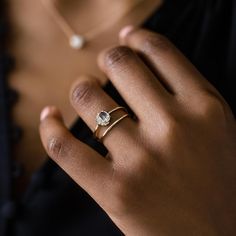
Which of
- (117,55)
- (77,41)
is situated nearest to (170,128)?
(117,55)

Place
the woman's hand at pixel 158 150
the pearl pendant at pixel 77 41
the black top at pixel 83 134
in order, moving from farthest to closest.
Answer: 1. the pearl pendant at pixel 77 41
2. the black top at pixel 83 134
3. the woman's hand at pixel 158 150

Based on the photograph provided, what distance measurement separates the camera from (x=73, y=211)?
2.79 ft

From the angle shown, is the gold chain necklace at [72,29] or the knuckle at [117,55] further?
the gold chain necklace at [72,29]

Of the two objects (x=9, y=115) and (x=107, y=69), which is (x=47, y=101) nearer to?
(x=9, y=115)

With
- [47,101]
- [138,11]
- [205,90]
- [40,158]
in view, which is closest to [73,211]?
[40,158]

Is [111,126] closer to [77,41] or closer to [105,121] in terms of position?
[105,121]

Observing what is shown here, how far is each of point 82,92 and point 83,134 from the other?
0.16 meters

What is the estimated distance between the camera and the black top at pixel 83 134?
842 millimetres

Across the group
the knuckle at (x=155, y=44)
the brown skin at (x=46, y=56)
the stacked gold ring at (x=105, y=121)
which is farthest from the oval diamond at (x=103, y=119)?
the brown skin at (x=46, y=56)

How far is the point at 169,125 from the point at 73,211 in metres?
0.29

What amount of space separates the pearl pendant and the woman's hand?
262 mm

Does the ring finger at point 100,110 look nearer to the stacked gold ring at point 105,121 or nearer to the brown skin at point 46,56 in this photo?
the stacked gold ring at point 105,121

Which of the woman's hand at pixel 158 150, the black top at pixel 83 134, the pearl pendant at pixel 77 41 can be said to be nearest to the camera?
the woman's hand at pixel 158 150

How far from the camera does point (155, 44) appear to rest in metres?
0.72
